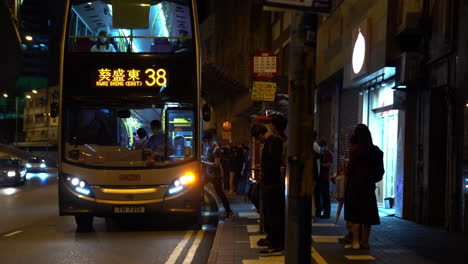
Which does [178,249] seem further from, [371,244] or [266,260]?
[371,244]

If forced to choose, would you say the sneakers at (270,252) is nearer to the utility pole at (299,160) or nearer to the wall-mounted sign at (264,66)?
the utility pole at (299,160)

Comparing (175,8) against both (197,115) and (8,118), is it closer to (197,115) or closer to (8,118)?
(197,115)

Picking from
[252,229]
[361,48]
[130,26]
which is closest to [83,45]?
[130,26]

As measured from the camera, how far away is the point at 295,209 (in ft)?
14.2

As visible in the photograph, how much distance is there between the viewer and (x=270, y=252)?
6.57 meters

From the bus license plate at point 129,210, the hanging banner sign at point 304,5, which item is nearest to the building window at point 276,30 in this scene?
the bus license plate at point 129,210

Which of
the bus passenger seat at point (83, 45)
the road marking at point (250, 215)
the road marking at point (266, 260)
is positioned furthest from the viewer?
the road marking at point (250, 215)

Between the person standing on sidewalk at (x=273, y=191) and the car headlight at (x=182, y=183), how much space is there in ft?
8.08

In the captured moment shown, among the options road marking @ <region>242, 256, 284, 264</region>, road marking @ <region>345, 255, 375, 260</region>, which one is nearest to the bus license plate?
road marking @ <region>242, 256, 284, 264</region>

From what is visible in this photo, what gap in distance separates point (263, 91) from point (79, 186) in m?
4.10

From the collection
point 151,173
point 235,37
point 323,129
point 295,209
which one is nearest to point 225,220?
point 151,173

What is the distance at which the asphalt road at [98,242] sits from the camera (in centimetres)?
700

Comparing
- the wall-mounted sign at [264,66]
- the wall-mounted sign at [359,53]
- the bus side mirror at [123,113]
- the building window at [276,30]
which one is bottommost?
the bus side mirror at [123,113]

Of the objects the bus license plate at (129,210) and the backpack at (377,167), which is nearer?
the backpack at (377,167)
